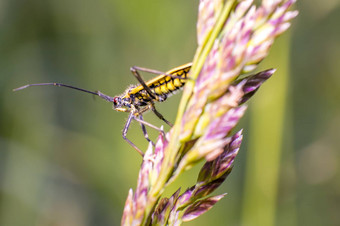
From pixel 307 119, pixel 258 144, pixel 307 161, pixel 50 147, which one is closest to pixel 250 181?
pixel 258 144

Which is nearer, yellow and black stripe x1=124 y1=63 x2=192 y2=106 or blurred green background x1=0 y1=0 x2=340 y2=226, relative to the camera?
yellow and black stripe x1=124 y1=63 x2=192 y2=106

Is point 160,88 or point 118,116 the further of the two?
point 118,116

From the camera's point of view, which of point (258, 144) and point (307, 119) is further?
point (307, 119)

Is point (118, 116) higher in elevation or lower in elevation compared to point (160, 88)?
higher

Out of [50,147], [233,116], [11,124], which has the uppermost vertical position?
[11,124]

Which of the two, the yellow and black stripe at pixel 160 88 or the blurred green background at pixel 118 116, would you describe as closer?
the yellow and black stripe at pixel 160 88

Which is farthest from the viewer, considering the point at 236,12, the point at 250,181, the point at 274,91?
the point at 274,91

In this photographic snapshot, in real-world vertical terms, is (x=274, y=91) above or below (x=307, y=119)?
below

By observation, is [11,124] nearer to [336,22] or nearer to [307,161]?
[307,161]
